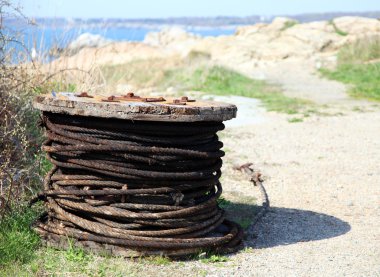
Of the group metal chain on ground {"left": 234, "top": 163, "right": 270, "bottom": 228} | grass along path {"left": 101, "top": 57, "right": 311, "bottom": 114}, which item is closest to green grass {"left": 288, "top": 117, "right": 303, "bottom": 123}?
grass along path {"left": 101, "top": 57, "right": 311, "bottom": 114}

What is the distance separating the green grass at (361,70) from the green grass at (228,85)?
198cm

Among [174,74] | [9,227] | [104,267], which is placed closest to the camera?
[104,267]

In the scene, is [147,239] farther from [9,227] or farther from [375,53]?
[375,53]

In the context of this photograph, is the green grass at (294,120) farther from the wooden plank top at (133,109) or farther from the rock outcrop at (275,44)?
the rock outcrop at (275,44)

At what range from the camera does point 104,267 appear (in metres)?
3.96

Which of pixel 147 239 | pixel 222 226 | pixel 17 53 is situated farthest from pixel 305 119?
pixel 147 239

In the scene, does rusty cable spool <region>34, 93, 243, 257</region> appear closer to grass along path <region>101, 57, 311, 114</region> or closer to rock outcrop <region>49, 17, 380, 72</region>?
grass along path <region>101, 57, 311, 114</region>

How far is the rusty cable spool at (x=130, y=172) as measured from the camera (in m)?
4.03

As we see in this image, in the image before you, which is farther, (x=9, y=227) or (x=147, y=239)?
(x=9, y=227)

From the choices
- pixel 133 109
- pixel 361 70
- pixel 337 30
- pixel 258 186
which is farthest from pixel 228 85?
pixel 337 30

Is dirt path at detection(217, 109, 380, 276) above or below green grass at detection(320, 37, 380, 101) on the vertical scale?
below

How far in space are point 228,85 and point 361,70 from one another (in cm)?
530

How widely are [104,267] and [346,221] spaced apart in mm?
2368

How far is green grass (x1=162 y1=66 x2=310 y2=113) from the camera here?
1340 centimetres
